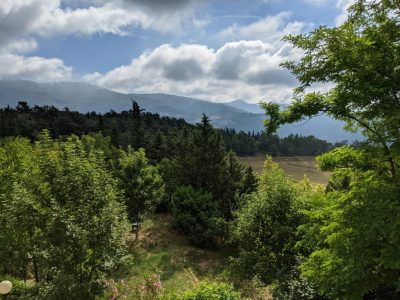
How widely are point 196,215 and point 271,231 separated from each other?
58.6 feet

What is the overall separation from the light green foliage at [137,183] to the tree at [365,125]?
79.0ft

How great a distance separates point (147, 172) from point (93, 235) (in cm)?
2024

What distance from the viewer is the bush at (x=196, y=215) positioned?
36.0 meters

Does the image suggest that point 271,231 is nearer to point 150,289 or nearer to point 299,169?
point 150,289

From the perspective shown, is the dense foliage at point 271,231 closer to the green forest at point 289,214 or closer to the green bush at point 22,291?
the green forest at point 289,214

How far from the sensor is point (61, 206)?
47.4 feet

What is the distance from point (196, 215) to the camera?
36.6 meters

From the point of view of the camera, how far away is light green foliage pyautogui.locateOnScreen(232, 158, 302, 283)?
1892 centimetres

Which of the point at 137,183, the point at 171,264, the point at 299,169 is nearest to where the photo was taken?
the point at 171,264

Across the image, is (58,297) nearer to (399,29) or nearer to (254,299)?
(254,299)

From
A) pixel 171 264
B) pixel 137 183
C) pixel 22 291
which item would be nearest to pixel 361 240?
pixel 22 291

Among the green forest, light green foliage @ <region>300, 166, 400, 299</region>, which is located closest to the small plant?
the green forest

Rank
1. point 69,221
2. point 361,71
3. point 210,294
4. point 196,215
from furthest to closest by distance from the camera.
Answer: point 196,215, point 210,294, point 69,221, point 361,71

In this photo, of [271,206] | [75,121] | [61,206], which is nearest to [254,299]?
[271,206]
